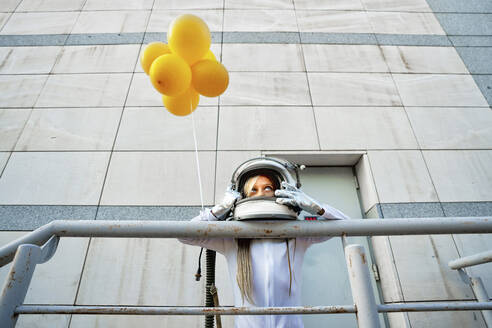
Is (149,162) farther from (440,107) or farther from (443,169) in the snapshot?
(440,107)

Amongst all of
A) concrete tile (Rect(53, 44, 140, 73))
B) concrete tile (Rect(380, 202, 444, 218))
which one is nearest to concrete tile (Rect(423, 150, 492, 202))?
concrete tile (Rect(380, 202, 444, 218))

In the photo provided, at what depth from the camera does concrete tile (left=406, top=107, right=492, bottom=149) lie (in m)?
2.96

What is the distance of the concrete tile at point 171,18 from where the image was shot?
3830 mm

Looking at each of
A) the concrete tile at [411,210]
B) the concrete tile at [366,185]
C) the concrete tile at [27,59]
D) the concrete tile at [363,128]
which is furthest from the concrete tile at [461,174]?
the concrete tile at [27,59]

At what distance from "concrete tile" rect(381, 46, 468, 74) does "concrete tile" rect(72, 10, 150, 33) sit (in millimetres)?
3687

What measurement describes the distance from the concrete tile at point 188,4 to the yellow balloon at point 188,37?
2862 millimetres

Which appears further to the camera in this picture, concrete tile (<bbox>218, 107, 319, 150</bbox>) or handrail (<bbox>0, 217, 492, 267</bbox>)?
concrete tile (<bbox>218, 107, 319, 150</bbox>)

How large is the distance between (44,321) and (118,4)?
441 cm

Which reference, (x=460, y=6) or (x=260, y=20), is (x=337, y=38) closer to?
(x=260, y=20)

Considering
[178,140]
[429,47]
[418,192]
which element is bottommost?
[418,192]

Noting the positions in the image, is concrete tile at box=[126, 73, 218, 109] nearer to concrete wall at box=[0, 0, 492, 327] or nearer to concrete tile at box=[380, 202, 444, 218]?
concrete wall at box=[0, 0, 492, 327]

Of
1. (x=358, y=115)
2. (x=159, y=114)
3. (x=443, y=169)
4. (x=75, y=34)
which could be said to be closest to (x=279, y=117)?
(x=358, y=115)

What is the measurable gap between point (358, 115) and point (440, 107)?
1.08 meters

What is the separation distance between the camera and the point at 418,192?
266 centimetres
